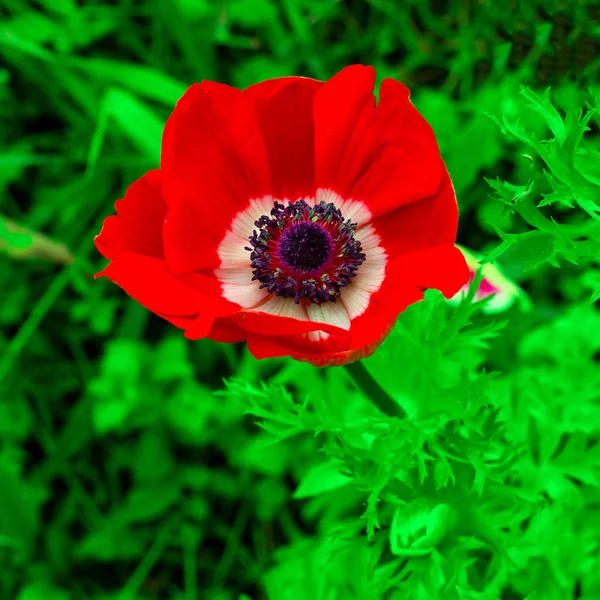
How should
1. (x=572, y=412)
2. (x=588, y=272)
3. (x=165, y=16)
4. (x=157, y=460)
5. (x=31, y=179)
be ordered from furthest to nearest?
(x=31, y=179), (x=165, y=16), (x=157, y=460), (x=572, y=412), (x=588, y=272)

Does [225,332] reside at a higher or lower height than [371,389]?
higher

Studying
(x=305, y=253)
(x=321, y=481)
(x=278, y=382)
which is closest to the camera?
(x=305, y=253)

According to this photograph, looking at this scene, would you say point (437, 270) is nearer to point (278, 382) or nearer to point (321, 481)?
point (321, 481)

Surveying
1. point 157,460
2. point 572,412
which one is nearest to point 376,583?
point 572,412

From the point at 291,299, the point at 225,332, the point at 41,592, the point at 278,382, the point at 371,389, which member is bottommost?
the point at 41,592

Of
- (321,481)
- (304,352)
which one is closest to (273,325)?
(304,352)

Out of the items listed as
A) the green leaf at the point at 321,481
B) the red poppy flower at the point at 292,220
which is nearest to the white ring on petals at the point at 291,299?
the red poppy flower at the point at 292,220

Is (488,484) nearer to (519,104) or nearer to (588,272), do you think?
(588,272)
